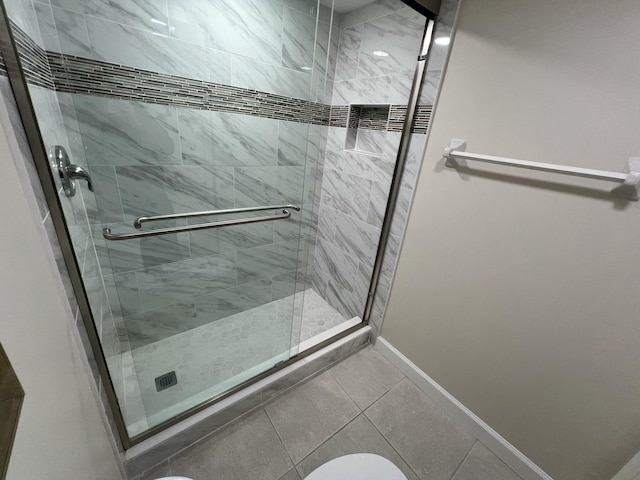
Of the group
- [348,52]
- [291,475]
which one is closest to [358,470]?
[291,475]

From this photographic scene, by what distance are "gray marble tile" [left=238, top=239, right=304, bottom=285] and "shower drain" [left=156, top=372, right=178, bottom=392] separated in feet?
2.21

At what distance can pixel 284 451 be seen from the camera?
1196 millimetres

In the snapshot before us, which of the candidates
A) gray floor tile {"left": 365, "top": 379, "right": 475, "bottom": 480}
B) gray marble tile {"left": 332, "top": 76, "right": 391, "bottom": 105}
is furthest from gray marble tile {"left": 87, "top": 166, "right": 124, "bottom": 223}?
gray floor tile {"left": 365, "top": 379, "right": 475, "bottom": 480}

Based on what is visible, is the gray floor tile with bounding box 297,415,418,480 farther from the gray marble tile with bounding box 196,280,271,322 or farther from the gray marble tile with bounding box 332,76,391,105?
the gray marble tile with bounding box 332,76,391,105

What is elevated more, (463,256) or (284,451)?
(463,256)

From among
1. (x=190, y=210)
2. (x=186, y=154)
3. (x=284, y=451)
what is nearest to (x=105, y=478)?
(x=284, y=451)

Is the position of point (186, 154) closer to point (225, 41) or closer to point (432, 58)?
point (225, 41)

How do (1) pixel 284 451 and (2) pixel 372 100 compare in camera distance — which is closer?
(1) pixel 284 451

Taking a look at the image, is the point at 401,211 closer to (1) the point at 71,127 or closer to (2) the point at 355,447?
(2) the point at 355,447

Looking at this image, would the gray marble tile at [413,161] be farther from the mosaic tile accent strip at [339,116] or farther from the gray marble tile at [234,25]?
the gray marble tile at [234,25]

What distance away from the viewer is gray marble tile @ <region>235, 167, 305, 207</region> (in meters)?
1.66

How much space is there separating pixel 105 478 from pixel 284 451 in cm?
70

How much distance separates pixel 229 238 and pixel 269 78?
0.99m

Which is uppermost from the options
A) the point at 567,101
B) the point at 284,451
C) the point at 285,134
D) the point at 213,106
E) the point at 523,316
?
the point at 567,101
